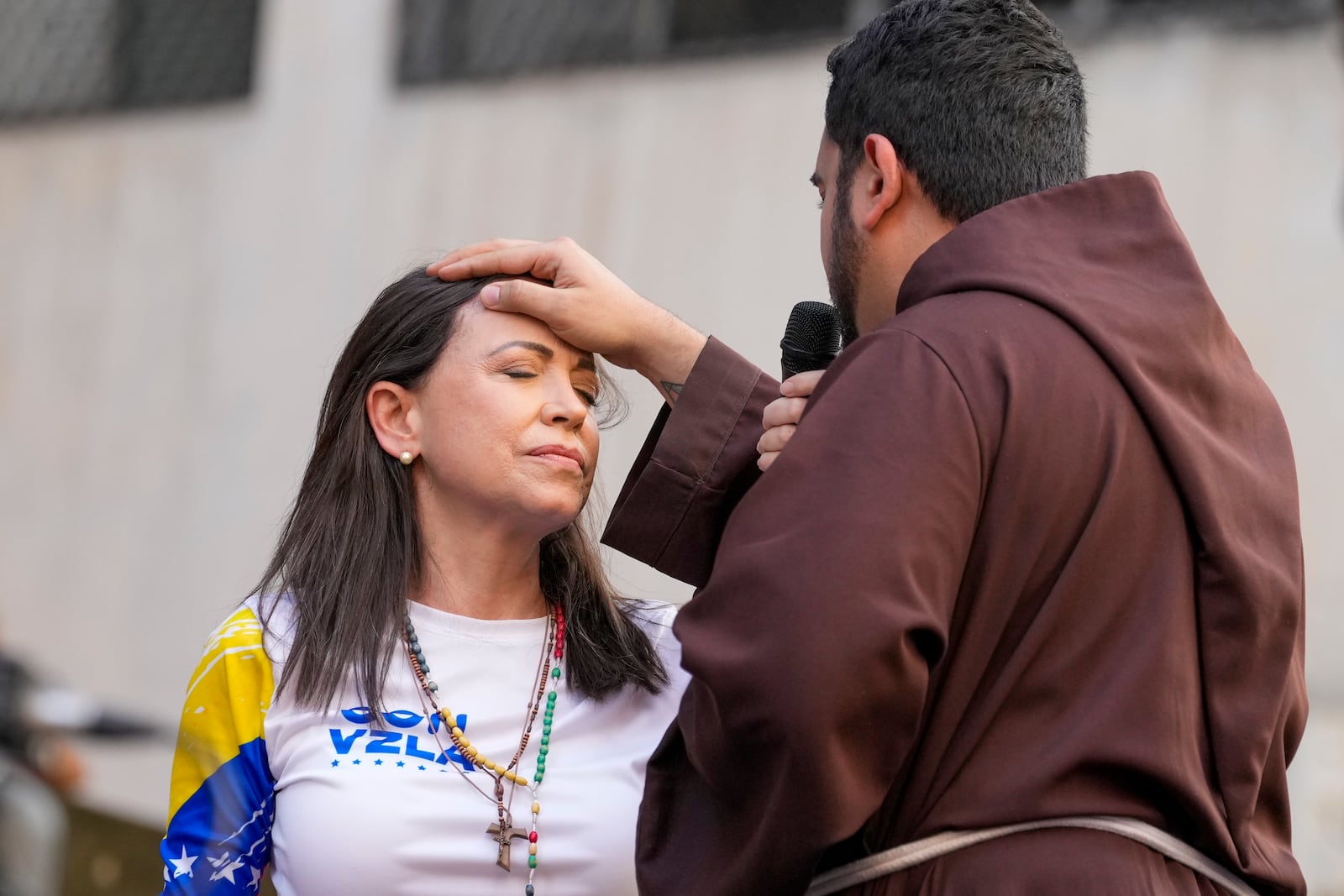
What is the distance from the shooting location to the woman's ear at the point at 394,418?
2.53 m

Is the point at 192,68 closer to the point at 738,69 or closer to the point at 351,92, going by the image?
the point at 351,92

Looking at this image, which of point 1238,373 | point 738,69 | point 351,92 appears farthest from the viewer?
point 351,92

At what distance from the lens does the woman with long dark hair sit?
2250 millimetres

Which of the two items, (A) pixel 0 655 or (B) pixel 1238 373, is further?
(B) pixel 1238 373

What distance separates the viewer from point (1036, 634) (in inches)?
63.4

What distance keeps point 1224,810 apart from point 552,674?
108cm

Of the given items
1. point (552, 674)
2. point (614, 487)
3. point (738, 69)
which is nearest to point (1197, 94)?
point (738, 69)

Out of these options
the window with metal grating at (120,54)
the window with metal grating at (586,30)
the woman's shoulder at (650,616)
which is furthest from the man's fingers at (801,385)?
the window with metal grating at (120,54)

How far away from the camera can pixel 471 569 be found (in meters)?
2.50

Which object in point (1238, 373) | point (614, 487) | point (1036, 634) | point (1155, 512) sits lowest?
point (614, 487)

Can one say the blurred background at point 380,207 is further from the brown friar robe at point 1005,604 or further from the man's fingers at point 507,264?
the brown friar robe at point 1005,604

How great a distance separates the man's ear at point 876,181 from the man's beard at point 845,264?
2 cm

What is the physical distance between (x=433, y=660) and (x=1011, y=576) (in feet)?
3.45

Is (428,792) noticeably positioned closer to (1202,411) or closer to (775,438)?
(775,438)
